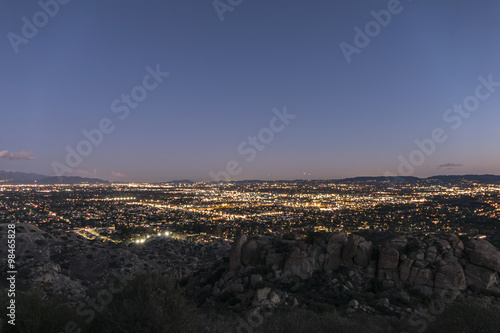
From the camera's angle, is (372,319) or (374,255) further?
(374,255)

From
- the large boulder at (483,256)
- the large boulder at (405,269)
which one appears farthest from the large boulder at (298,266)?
the large boulder at (483,256)

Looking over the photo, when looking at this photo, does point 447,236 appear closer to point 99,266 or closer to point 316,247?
point 316,247

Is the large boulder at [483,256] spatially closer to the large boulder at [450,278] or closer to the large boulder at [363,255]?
the large boulder at [450,278]

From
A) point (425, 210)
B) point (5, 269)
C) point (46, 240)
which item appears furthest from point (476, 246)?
point (425, 210)

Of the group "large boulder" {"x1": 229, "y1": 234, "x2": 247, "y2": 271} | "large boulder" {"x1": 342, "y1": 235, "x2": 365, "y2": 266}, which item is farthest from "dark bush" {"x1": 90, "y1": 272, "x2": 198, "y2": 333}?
"large boulder" {"x1": 342, "y1": 235, "x2": 365, "y2": 266}

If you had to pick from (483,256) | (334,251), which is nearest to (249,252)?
(334,251)

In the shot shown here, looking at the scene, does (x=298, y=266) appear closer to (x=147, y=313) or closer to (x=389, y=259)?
(x=389, y=259)

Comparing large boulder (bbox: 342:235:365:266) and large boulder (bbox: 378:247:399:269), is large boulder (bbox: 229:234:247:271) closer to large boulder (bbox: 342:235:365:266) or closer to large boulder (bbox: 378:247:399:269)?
large boulder (bbox: 342:235:365:266)
